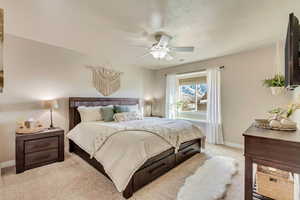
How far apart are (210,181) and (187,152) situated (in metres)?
0.86

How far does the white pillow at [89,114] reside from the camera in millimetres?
3314

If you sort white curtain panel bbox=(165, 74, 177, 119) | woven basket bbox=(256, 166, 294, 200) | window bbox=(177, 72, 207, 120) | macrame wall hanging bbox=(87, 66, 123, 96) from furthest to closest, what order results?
white curtain panel bbox=(165, 74, 177, 119)
window bbox=(177, 72, 207, 120)
macrame wall hanging bbox=(87, 66, 123, 96)
woven basket bbox=(256, 166, 294, 200)

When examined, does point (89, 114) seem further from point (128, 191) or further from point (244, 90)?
point (244, 90)

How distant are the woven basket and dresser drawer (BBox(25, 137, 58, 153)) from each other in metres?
3.30

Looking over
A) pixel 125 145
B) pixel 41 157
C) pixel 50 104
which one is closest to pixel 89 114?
pixel 50 104

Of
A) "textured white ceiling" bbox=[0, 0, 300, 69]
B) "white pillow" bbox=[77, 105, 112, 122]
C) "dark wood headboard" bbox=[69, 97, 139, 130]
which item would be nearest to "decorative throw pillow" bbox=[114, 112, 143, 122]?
"white pillow" bbox=[77, 105, 112, 122]

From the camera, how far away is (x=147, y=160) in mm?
2027

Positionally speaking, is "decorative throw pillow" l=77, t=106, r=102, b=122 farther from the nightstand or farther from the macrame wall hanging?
the macrame wall hanging

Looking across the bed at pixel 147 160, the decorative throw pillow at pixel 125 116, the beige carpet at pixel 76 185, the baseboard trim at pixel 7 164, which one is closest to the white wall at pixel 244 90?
the bed at pixel 147 160

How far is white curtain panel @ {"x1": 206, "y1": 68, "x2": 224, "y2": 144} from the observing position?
3994mm

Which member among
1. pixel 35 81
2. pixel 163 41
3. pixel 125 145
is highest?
pixel 163 41

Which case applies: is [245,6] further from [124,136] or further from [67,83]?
[67,83]

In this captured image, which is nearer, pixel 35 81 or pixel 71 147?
pixel 35 81

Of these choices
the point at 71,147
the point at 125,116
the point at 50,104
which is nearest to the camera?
the point at 50,104
